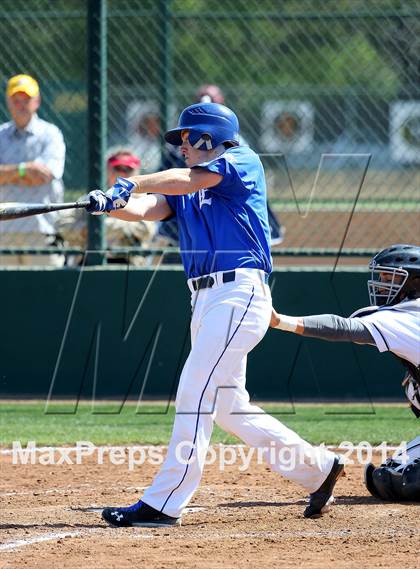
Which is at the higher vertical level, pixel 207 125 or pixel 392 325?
pixel 207 125

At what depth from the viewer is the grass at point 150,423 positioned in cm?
714

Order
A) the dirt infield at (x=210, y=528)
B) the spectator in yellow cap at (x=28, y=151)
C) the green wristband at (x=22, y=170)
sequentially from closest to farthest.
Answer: the dirt infield at (x=210, y=528) < the green wristband at (x=22, y=170) < the spectator in yellow cap at (x=28, y=151)

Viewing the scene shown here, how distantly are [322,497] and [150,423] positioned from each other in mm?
2910

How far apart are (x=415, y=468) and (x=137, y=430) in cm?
258

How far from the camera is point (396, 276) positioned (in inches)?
195

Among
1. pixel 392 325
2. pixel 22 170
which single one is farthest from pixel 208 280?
pixel 22 170

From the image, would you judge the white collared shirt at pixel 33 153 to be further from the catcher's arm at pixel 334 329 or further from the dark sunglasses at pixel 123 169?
the catcher's arm at pixel 334 329

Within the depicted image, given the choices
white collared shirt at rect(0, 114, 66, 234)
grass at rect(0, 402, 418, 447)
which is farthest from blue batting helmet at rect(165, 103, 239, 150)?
white collared shirt at rect(0, 114, 66, 234)

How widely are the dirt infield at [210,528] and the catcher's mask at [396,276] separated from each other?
1.04m

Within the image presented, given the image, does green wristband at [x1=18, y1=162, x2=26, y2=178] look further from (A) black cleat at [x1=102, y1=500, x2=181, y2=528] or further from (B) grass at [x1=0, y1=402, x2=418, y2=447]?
(A) black cleat at [x1=102, y1=500, x2=181, y2=528]

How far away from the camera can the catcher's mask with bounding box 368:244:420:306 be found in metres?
4.96

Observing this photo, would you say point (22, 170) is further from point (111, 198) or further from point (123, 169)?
point (111, 198)

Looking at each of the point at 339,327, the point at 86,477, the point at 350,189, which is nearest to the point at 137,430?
the point at 86,477

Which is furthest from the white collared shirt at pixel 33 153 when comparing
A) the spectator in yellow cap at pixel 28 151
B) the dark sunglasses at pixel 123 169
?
the dark sunglasses at pixel 123 169
